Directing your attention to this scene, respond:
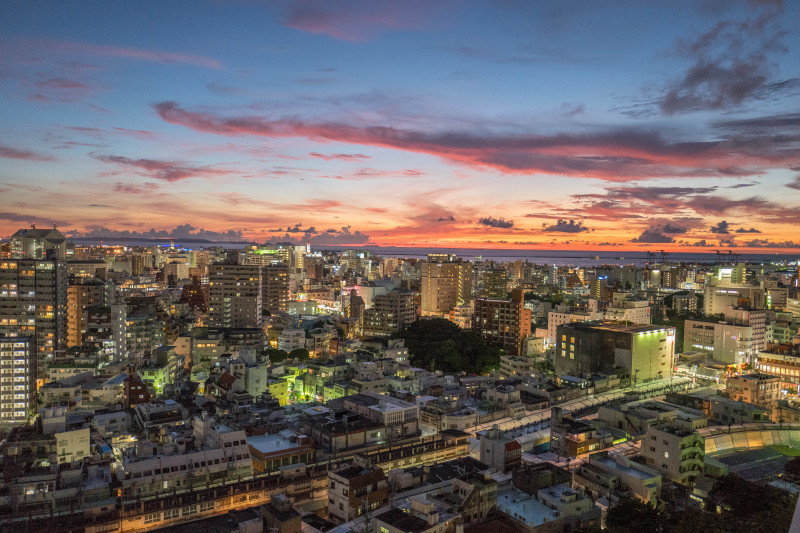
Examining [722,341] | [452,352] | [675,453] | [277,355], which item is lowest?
[277,355]

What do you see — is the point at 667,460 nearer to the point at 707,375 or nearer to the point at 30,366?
the point at 707,375

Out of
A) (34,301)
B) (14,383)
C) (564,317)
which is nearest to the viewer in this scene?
(14,383)

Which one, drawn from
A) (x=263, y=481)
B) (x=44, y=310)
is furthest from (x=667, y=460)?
(x=44, y=310)

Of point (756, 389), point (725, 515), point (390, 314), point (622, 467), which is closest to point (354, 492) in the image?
point (622, 467)

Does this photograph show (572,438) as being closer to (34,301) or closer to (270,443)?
(270,443)

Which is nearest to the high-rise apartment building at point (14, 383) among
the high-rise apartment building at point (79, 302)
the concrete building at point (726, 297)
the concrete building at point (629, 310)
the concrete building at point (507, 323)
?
the high-rise apartment building at point (79, 302)

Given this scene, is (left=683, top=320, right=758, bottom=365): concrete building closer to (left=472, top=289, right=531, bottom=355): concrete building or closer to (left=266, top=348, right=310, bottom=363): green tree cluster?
(left=472, top=289, right=531, bottom=355): concrete building
